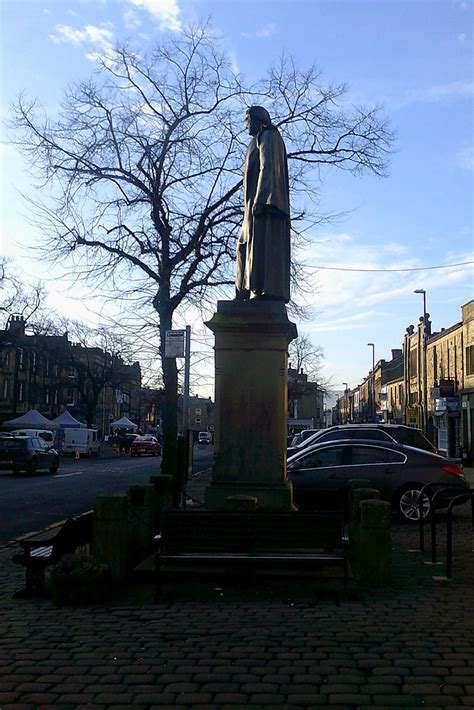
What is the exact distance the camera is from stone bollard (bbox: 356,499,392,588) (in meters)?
7.34

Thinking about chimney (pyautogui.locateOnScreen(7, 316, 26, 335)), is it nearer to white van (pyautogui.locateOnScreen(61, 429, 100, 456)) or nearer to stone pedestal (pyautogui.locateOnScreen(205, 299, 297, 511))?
white van (pyautogui.locateOnScreen(61, 429, 100, 456))

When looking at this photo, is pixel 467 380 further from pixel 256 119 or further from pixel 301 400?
pixel 301 400

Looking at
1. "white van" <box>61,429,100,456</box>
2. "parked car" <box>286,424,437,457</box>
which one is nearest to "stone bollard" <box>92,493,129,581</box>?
"parked car" <box>286,424,437,457</box>

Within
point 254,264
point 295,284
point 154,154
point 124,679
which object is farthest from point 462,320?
point 124,679

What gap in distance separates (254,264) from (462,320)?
117 feet

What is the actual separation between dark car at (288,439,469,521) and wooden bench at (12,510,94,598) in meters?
7.28

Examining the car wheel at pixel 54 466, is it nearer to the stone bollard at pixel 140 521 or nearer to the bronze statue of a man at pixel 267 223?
the stone bollard at pixel 140 521

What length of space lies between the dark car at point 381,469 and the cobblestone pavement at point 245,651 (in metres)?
6.94

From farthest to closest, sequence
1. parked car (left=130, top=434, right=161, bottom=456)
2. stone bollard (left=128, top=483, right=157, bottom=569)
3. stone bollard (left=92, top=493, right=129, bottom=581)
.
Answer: parked car (left=130, top=434, right=161, bottom=456) → stone bollard (left=128, top=483, right=157, bottom=569) → stone bollard (left=92, top=493, right=129, bottom=581)

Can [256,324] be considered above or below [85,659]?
above

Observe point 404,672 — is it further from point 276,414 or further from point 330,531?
point 276,414

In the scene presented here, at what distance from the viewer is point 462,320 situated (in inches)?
1700

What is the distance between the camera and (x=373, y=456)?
1500cm

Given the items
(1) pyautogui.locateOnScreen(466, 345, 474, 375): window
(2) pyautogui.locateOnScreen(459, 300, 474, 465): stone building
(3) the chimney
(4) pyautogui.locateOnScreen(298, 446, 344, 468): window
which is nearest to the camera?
(4) pyautogui.locateOnScreen(298, 446, 344, 468): window
